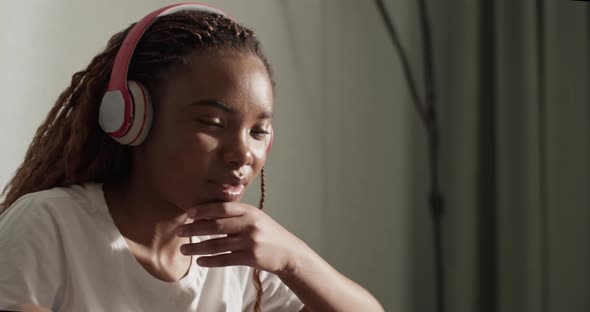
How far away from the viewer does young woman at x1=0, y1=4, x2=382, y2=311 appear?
0.91m

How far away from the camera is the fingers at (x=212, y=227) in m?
0.91

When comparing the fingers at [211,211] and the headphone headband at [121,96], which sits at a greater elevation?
the headphone headband at [121,96]

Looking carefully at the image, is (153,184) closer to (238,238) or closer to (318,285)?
(238,238)

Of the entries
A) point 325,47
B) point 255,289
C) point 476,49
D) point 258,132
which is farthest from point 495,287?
point 258,132

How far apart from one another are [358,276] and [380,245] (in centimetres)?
12

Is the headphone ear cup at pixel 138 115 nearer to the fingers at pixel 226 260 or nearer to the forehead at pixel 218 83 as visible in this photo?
the forehead at pixel 218 83

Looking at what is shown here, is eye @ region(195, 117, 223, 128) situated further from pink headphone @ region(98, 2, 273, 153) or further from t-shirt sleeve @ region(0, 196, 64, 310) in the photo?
t-shirt sleeve @ region(0, 196, 64, 310)

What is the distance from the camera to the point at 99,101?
1.02 metres

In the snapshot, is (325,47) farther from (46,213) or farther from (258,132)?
(46,213)

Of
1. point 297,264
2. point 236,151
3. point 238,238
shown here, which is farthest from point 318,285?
point 236,151

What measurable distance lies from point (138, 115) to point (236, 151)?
14 cm

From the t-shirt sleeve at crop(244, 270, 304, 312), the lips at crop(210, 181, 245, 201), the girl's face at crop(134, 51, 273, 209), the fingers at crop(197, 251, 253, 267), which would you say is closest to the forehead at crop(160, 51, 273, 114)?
the girl's face at crop(134, 51, 273, 209)

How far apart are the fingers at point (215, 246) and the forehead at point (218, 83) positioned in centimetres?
18

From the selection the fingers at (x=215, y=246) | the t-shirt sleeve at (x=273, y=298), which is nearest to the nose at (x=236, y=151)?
the fingers at (x=215, y=246)
